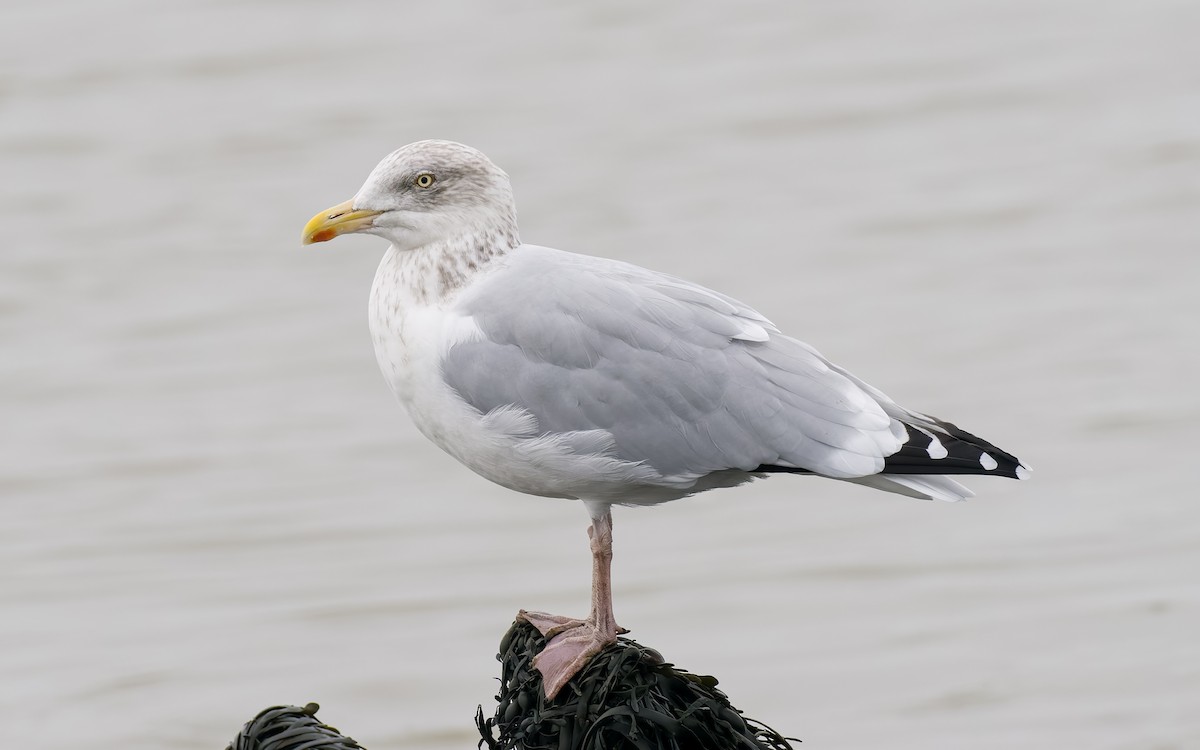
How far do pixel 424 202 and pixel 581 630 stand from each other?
0.97 meters

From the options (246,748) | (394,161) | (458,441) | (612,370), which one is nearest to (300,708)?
(246,748)

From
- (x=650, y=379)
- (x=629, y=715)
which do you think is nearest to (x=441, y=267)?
(x=650, y=379)

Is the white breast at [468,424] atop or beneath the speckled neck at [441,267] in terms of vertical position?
beneath

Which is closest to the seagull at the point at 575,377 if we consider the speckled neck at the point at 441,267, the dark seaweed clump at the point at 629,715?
the speckled neck at the point at 441,267

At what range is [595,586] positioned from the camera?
3232 millimetres

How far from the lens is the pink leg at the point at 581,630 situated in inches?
117

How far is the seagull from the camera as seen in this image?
312 centimetres

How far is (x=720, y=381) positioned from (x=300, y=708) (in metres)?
1.12

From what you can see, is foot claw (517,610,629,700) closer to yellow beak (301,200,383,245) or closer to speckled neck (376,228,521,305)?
speckled neck (376,228,521,305)

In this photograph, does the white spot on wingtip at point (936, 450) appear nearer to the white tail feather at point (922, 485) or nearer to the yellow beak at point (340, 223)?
the white tail feather at point (922, 485)

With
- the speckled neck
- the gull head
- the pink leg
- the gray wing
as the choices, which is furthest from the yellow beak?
the pink leg

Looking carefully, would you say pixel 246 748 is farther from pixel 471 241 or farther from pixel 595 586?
pixel 471 241

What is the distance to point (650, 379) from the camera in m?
3.24

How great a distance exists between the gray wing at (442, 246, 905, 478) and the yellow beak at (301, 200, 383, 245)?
0.28 metres
